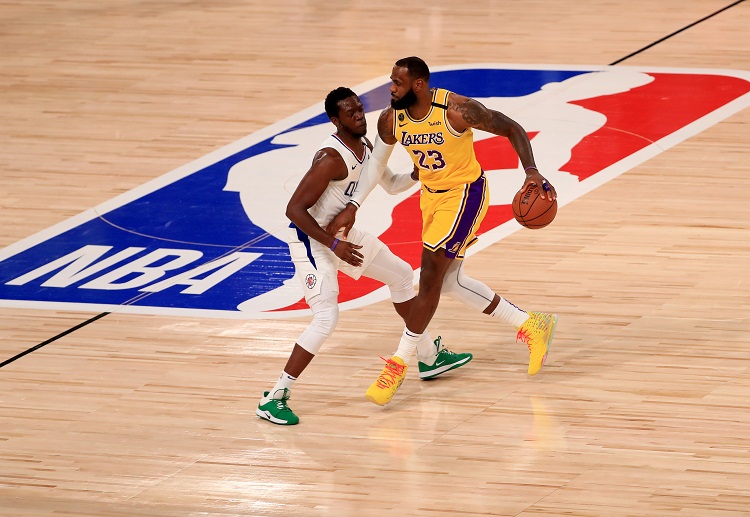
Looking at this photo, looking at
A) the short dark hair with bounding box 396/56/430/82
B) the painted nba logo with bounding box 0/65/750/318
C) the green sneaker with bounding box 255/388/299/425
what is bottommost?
the painted nba logo with bounding box 0/65/750/318

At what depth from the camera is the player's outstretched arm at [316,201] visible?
5969 millimetres

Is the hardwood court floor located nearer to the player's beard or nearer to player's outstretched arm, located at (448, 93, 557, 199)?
player's outstretched arm, located at (448, 93, 557, 199)

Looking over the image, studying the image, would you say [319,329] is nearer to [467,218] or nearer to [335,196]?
[335,196]

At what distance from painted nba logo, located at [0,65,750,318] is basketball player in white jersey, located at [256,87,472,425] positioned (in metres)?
0.12

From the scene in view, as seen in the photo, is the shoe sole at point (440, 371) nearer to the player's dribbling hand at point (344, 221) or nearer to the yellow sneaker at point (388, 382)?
the yellow sneaker at point (388, 382)

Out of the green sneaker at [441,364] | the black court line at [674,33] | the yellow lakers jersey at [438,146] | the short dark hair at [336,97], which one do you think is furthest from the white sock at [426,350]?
the black court line at [674,33]

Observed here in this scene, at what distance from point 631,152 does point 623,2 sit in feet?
17.3

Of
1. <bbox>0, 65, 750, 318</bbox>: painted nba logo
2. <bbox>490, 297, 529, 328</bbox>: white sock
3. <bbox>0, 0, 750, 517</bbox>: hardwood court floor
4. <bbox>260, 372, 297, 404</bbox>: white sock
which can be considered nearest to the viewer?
<bbox>0, 0, 750, 517</bbox>: hardwood court floor

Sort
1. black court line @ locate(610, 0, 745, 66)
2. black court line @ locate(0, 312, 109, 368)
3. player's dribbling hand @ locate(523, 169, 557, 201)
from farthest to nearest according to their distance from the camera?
1. black court line @ locate(610, 0, 745, 66)
2. black court line @ locate(0, 312, 109, 368)
3. player's dribbling hand @ locate(523, 169, 557, 201)

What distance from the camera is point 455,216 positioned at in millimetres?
6148

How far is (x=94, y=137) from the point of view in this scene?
1098 cm

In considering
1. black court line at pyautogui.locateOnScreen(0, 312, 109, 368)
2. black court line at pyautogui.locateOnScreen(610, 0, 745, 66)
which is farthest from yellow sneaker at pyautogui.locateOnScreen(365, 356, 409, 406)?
black court line at pyautogui.locateOnScreen(610, 0, 745, 66)

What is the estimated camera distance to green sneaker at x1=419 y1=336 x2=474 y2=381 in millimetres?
6547

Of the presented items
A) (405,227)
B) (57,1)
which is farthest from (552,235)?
(57,1)
